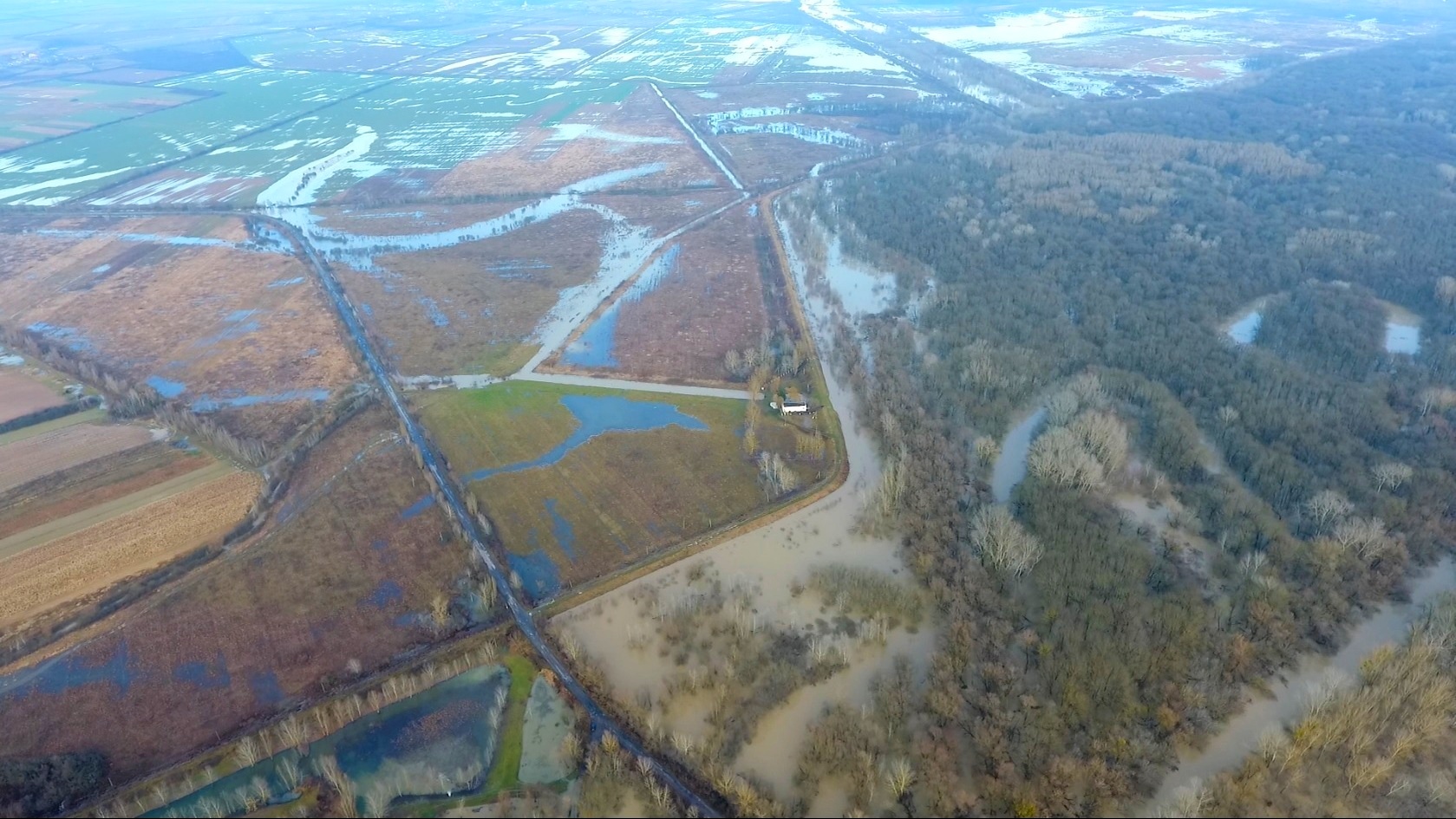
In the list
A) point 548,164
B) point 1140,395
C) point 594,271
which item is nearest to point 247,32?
point 548,164

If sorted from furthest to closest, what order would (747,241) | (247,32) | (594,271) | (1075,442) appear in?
(247,32) → (747,241) → (594,271) → (1075,442)

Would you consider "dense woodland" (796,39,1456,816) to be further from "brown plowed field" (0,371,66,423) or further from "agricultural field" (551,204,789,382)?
"brown plowed field" (0,371,66,423)

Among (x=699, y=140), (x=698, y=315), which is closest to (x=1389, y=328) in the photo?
(x=698, y=315)

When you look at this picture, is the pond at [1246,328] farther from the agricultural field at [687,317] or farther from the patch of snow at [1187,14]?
the patch of snow at [1187,14]

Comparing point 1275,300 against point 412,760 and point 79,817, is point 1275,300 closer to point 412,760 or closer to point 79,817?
point 412,760

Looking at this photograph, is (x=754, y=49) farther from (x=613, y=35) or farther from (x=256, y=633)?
(x=256, y=633)

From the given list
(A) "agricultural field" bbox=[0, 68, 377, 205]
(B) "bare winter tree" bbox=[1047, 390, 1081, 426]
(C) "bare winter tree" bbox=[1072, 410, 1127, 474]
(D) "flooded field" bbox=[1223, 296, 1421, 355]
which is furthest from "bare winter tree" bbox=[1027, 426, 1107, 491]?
(A) "agricultural field" bbox=[0, 68, 377, 205]
